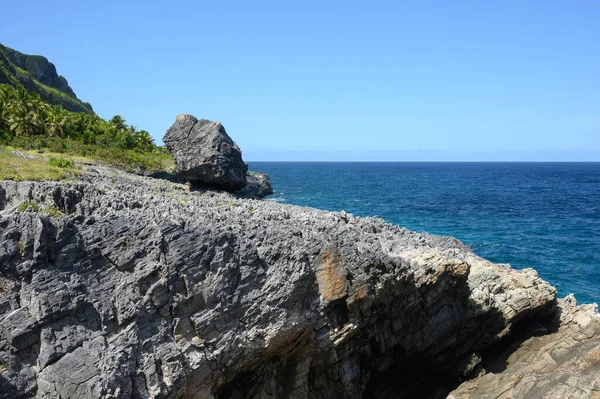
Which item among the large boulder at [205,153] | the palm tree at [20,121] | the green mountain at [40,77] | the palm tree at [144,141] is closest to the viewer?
the large boulder at [205,153]

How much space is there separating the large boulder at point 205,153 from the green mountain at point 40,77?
109 metres

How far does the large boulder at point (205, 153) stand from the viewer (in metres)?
36.9

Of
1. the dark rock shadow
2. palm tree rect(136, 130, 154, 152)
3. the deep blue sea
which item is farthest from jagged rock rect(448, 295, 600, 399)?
palm tree rect(136, 130, 154, 152)

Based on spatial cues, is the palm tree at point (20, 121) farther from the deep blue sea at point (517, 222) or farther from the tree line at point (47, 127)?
the deep blue sea at point (517, 222)

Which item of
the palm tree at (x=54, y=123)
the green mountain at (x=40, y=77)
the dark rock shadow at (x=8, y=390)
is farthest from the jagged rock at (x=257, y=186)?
the green mountain at (x=40, y=77)

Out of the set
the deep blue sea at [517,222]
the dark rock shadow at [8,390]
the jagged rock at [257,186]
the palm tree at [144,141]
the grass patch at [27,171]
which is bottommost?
the deep blue sea at [517,222]

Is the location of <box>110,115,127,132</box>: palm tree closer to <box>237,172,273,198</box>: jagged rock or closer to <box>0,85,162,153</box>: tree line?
<box>0,85,162,153</box>: tree line

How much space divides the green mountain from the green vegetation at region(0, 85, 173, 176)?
76530 millimetres

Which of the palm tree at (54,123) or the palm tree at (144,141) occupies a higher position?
the palm tree at (54,123)

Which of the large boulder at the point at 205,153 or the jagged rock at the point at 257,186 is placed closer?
the large boulder at the point at 205,153

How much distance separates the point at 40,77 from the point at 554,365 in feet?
608

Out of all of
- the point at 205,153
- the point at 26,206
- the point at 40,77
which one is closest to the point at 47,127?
the point at 205,153

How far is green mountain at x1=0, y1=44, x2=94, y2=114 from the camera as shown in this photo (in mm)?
129375

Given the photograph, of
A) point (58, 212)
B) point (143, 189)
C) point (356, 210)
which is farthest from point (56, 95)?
point (58, 212)
